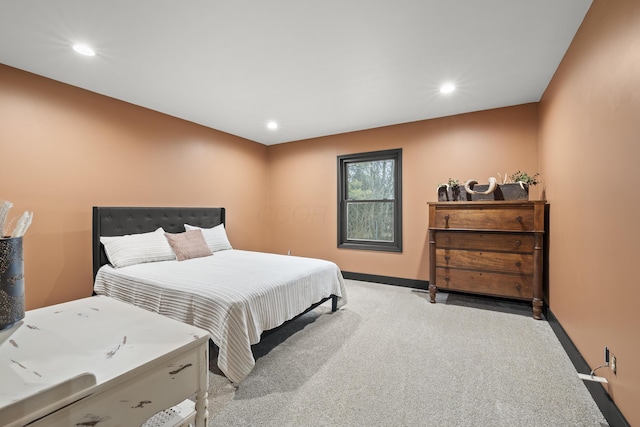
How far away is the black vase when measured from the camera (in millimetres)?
846

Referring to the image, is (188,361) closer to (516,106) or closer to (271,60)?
(271,60)

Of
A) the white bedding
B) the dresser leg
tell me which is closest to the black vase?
the white bedding

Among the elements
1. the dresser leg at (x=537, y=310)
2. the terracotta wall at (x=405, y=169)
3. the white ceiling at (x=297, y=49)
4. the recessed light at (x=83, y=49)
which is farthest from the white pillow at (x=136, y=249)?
the dresser leg at (x=537, y=310)

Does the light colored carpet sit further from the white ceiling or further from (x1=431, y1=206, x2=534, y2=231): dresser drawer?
the white ceiling

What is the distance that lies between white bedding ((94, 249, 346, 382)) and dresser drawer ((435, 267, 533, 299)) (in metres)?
1.27

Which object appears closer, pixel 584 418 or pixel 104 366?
pixel 104 366

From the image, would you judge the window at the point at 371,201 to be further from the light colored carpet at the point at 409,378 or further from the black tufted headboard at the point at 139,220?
the black tufted headboard at the point at 139,220

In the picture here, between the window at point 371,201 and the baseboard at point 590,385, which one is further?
the window at point 371,201

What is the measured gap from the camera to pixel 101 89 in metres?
3.06

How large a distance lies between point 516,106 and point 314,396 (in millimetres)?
3907

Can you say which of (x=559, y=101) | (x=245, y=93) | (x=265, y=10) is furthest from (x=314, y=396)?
(x=559, y=101)

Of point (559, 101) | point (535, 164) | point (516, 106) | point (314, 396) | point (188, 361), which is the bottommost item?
point (314, 396)

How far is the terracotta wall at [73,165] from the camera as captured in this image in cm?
263

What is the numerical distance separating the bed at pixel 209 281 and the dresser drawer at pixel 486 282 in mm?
1278
